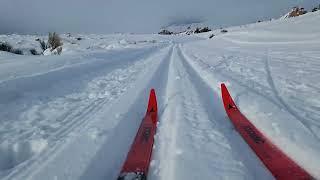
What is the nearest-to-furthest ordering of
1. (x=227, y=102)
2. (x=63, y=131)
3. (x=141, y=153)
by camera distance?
1. (x=141, y=153)
2. (x=63, y=131)
3. (x=227, y=102)

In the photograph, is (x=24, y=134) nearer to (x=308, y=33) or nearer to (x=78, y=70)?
(x=78, y=70)

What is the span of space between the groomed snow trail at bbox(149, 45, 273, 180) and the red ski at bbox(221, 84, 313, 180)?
2.8 inches

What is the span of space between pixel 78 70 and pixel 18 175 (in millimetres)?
6484

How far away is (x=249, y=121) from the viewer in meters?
3.96

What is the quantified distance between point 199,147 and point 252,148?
574 millimetres

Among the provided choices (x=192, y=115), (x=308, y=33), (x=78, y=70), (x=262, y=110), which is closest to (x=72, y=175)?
(x=192, y=115)

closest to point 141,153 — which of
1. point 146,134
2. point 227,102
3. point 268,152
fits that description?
point 146,134

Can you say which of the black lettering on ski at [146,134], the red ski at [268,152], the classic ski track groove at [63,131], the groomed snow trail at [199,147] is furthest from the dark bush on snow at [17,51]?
the red ski at [268,152]

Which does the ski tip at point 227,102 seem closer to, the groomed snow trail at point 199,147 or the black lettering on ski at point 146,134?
the groomed snow trail at point 199,147

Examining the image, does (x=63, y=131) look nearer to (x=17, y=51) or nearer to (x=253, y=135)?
(x=253, y=135)

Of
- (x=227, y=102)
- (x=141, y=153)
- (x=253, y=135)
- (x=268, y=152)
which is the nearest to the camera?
(x=268, y=152)

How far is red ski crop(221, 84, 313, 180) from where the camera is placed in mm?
2562

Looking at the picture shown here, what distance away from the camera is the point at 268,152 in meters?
3.00

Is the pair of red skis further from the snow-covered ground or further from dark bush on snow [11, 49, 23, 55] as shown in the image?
dark bush on snow [11, 49, 23, 55]
